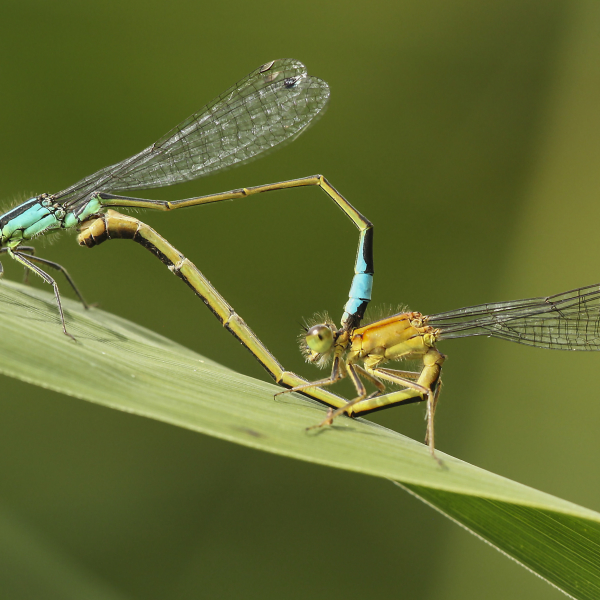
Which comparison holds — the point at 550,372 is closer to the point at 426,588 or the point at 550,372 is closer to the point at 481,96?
the point at 426,588

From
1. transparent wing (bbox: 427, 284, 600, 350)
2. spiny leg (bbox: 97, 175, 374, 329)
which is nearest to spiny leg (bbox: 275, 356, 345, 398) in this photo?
spiny leg (bbox: 97, 175, 374, 329)

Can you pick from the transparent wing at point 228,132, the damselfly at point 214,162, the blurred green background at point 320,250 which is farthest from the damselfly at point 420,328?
the blurred green background at point 320,250

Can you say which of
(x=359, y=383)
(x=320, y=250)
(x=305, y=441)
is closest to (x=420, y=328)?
(x=359, y=383)

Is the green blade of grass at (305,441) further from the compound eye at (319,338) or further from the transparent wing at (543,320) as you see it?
the transparent wing at (543,320)

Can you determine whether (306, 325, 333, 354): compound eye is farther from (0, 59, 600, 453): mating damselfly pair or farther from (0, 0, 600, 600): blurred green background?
(0, 0, 600, 600): blurred green background

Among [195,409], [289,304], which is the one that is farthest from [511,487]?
[289,304]

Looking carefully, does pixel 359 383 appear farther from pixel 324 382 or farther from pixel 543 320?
pixel 543 320
